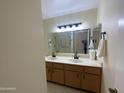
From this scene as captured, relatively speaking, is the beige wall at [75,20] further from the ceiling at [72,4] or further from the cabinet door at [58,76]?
the cabinet door at [58,76]

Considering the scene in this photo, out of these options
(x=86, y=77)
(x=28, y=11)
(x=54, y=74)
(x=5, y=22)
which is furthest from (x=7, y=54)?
(x=54, y=74)

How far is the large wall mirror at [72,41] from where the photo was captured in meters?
3.18

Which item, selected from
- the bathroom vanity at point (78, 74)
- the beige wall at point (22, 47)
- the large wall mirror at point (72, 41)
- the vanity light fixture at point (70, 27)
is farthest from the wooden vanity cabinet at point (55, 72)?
the beige wall at point (22, 47)

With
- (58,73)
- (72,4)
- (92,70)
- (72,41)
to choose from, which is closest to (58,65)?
(58,73)

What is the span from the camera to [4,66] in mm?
648

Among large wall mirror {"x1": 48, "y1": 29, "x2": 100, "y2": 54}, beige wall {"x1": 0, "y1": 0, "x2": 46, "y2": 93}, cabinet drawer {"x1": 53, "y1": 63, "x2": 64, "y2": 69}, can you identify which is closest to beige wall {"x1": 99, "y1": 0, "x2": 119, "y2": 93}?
beige wall {"x1": 0, "y1": 0, "x2": 46, "y2": 93}

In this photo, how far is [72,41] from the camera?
11.6ft

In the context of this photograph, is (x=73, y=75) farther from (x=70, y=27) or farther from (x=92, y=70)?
(x=70, y=27)

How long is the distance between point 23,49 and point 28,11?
30 cm

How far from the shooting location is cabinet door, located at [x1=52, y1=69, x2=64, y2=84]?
3.18 m

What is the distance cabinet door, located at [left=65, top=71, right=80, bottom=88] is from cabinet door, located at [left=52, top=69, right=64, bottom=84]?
168 millimetres

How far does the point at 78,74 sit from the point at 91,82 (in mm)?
393

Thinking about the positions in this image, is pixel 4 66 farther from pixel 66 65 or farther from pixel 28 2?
pixel 66 65

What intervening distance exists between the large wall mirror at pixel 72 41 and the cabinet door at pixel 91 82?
0.88 m
